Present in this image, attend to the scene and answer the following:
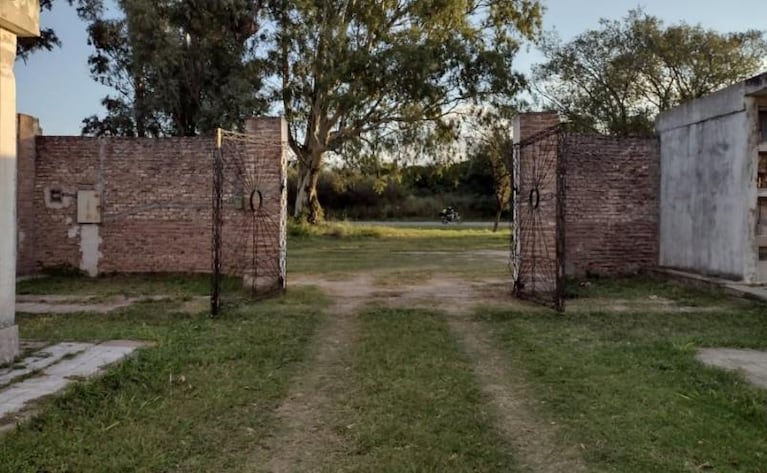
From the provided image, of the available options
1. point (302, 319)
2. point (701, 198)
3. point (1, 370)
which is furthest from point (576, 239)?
point (1, 370)

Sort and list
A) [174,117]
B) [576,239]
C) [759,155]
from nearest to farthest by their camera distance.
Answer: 1. [759,155]
2. [576,239]
3. [174,117]

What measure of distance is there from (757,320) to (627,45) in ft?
55.3

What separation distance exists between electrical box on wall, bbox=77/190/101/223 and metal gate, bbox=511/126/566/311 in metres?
6.57

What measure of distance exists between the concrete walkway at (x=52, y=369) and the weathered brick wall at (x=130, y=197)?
4.66m

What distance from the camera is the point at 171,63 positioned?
18.8m

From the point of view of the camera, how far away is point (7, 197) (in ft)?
15.6

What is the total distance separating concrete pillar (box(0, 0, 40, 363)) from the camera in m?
4.66

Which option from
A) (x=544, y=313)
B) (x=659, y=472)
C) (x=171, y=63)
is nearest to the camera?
(x=659, y=472)

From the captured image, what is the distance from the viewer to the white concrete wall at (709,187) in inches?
328

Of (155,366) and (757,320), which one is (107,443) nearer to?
(155,366)

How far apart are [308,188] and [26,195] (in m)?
12.2

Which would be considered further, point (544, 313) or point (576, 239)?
point (576, 239)

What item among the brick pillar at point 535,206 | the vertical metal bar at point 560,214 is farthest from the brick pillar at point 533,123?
the vertical metal bar at point 560,214

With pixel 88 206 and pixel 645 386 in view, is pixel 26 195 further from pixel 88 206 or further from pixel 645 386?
pixel 645 386
